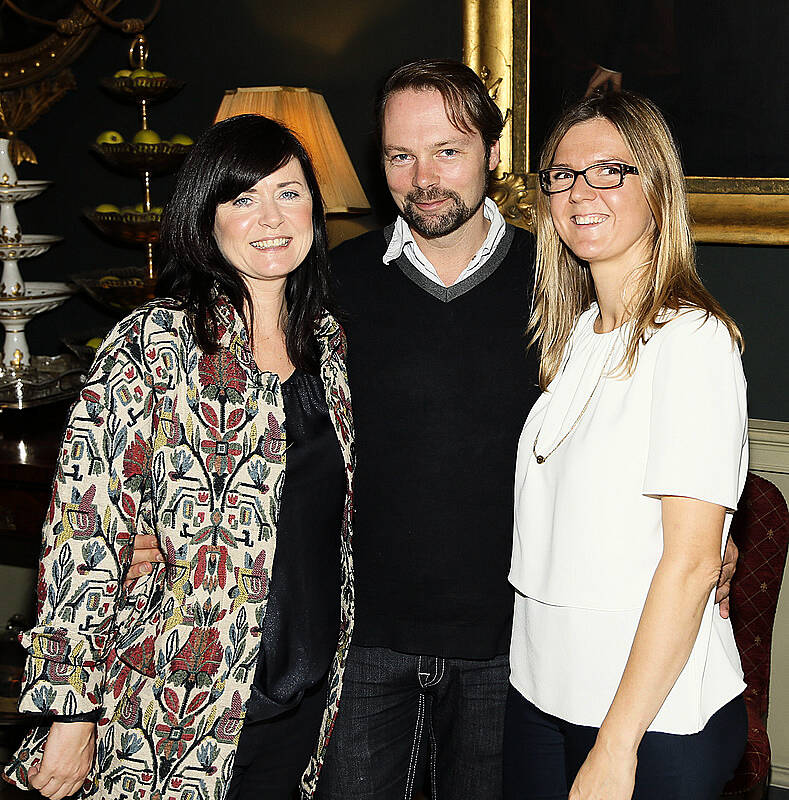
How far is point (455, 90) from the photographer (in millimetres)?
1895

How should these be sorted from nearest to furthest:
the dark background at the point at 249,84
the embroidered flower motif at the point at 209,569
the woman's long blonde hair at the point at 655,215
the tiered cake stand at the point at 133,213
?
the woman's long blonde hair at the point at 655,215 < the embroidered flower motif at the point at 209,569 < the dark background at the point at 249,84 < the tiered cake stand at the point at 133,213

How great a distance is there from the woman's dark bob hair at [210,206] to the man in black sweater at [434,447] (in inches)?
11.9

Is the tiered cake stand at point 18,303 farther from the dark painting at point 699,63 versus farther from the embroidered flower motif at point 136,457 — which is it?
the dark painting at point 699,63

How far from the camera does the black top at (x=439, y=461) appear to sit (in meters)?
1.76

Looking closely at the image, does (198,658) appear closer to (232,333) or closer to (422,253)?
(232,333)

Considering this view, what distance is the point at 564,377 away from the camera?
5.14 feet

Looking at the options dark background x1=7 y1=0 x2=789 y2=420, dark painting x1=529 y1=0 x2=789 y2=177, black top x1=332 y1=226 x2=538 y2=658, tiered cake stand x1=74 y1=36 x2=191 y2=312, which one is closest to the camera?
black top x1=332 y1=226 x2=538 y2=658

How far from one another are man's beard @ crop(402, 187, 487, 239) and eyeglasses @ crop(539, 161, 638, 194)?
299mm

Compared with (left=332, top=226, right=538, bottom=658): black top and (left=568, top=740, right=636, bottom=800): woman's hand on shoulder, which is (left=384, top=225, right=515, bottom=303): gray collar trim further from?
(left=568, top=740, right=636, bottom=800): woman's hand on shoulder

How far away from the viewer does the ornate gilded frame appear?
241 cm

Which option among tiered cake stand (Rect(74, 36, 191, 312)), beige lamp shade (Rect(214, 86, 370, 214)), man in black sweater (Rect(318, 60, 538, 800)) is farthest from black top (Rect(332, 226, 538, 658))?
tiered cake stand (Rect(74, 36, 191, 312))

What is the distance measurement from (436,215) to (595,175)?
418 millimetres

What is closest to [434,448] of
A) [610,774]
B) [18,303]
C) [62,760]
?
[610,774]

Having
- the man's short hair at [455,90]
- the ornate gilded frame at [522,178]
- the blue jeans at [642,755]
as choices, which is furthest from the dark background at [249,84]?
the blue jeans at [642,755]
